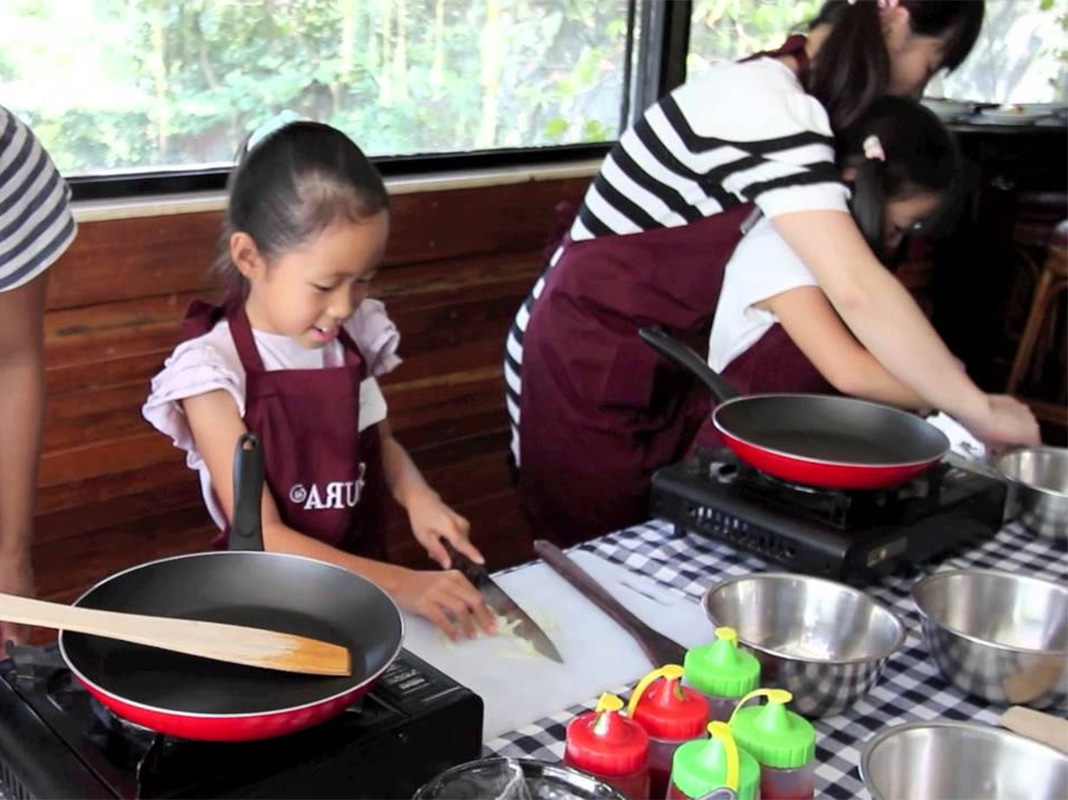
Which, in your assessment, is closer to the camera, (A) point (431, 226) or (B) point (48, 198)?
(B) point (48, 198)

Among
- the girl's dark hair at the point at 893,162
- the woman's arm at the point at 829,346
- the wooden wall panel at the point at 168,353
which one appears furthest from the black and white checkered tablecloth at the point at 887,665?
the wooden wall panel at the point at 168,353

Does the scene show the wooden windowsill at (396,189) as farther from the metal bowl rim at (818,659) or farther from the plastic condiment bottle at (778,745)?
the plastic condiment bottle at (778,745)

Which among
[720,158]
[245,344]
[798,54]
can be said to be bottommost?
[245,344]

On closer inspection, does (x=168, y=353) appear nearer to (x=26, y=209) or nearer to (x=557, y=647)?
(x=26, y=209)

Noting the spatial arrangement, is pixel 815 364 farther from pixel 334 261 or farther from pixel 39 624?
pixel 39 624

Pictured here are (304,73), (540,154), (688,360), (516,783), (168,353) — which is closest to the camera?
(516,783)

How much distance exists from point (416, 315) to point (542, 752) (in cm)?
150

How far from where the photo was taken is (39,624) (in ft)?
2.59

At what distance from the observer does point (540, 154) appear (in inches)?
103

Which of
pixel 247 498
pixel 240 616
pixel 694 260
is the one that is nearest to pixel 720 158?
pixel 694 260

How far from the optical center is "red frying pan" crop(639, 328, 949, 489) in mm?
1305

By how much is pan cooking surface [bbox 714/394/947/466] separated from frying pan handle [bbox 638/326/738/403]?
0.17 ft

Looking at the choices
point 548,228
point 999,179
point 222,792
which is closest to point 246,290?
point 222,792

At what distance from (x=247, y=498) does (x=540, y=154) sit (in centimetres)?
170
